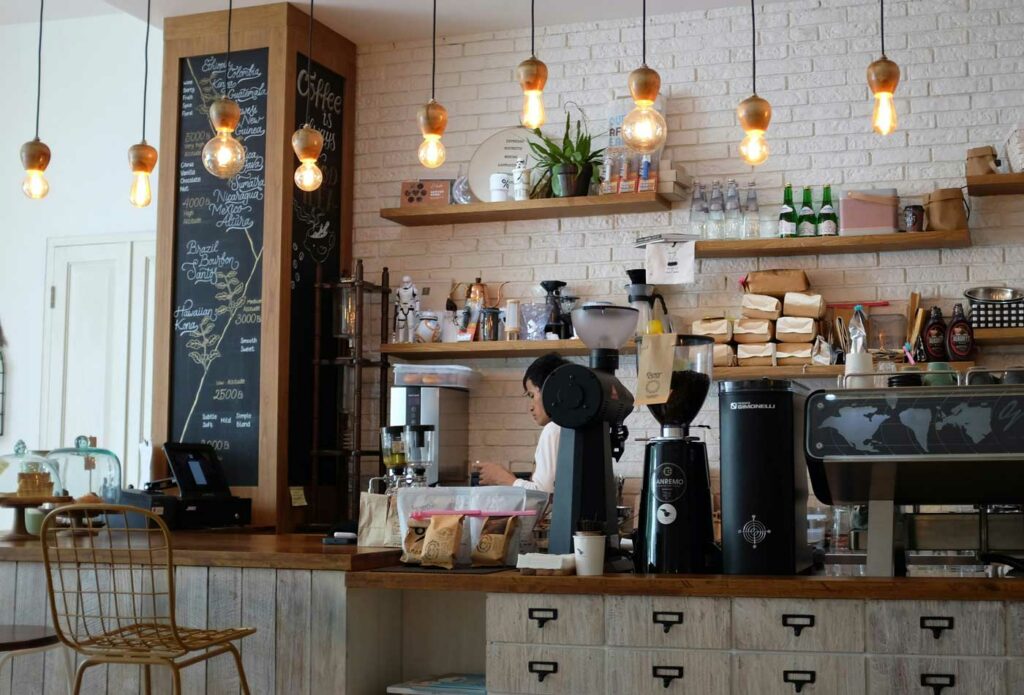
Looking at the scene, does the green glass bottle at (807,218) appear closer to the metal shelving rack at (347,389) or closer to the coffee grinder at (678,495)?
the metal shelving rack at (347,389)

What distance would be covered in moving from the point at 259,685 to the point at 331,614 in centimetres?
32

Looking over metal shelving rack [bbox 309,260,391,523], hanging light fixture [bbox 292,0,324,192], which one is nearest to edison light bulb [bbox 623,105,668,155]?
hanging light fixture [bbox 292,0,324,192]

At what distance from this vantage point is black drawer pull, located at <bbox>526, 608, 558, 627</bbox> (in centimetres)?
307

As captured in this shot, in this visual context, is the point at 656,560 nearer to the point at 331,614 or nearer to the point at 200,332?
the point at 331,614

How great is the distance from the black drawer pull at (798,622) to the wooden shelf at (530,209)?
312 centimetres

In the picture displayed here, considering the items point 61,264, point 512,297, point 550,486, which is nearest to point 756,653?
point 550,486

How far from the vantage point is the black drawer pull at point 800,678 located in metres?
2.87

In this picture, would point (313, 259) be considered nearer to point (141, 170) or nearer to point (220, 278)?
point (220, 278)

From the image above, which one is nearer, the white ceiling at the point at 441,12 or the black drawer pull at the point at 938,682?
the black drawer pull at the point at 938,682

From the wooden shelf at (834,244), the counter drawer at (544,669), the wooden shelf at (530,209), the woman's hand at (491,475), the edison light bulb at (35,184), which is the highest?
the wooden shelf at (530,209)

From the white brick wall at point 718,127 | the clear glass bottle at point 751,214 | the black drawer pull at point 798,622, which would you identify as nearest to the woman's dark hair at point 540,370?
the white brick wall at point 718,127

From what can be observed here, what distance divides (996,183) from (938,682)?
318 centimetres

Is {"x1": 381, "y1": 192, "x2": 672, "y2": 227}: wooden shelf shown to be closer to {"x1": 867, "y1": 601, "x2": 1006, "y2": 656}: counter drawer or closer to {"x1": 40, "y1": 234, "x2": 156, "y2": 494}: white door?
{"x1": 40, "y1": 234, "x2": 156, "y2": 494}: white door

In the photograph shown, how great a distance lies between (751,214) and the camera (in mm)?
5809
